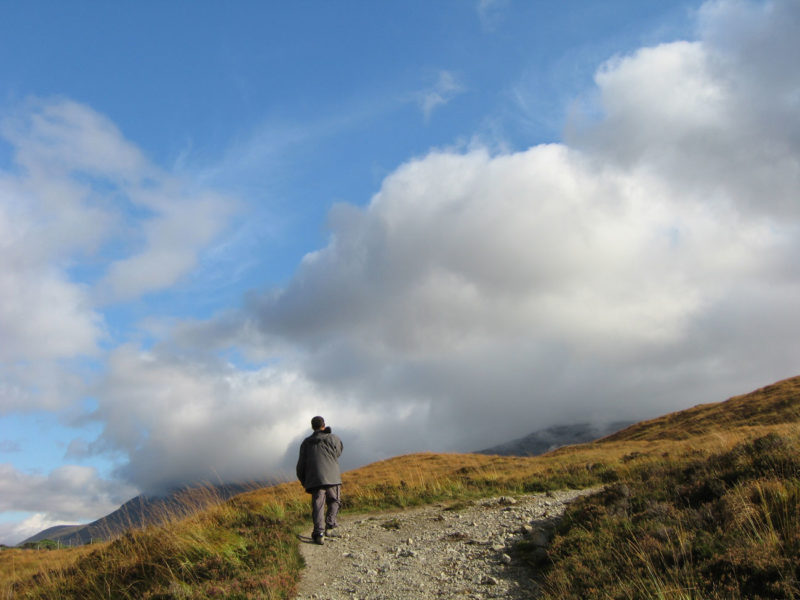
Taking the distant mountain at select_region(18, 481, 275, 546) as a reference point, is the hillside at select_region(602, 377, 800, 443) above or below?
below

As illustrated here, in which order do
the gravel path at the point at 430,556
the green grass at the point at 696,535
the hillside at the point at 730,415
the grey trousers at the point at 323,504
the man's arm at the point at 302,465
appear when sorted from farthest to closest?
the hillside at the point at 730,415 < the man's arm at the point at 302,465 < the grey trousers at the point at 323,504 < the gravel path at the point at 430,556 < the green grass at the point at 696,535

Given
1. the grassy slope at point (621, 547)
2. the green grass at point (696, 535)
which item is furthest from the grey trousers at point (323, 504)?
the green grass at point (696, 535)

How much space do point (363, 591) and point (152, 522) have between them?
6.95 m

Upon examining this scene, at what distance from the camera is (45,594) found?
12414 mm

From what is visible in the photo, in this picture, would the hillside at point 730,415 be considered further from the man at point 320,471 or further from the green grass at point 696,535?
the man at point 320,471

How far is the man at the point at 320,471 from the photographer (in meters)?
12.4

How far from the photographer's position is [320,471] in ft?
41.1

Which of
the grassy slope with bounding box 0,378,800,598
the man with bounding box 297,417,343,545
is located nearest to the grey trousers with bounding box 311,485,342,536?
the man with bounding box 297,417,343,545

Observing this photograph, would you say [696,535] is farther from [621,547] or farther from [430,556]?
[430,556]

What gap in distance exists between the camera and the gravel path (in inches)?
344

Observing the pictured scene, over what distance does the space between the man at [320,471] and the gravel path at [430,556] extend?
51 cm

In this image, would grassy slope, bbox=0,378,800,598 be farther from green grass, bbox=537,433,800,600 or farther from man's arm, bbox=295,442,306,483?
man's arm, bbox=295,442,306,483

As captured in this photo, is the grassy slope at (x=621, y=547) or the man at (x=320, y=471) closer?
the grassy slope at (x=621, y=547)

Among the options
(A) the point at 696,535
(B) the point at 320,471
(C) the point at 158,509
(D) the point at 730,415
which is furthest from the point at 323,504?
(D) the point at 730,415
